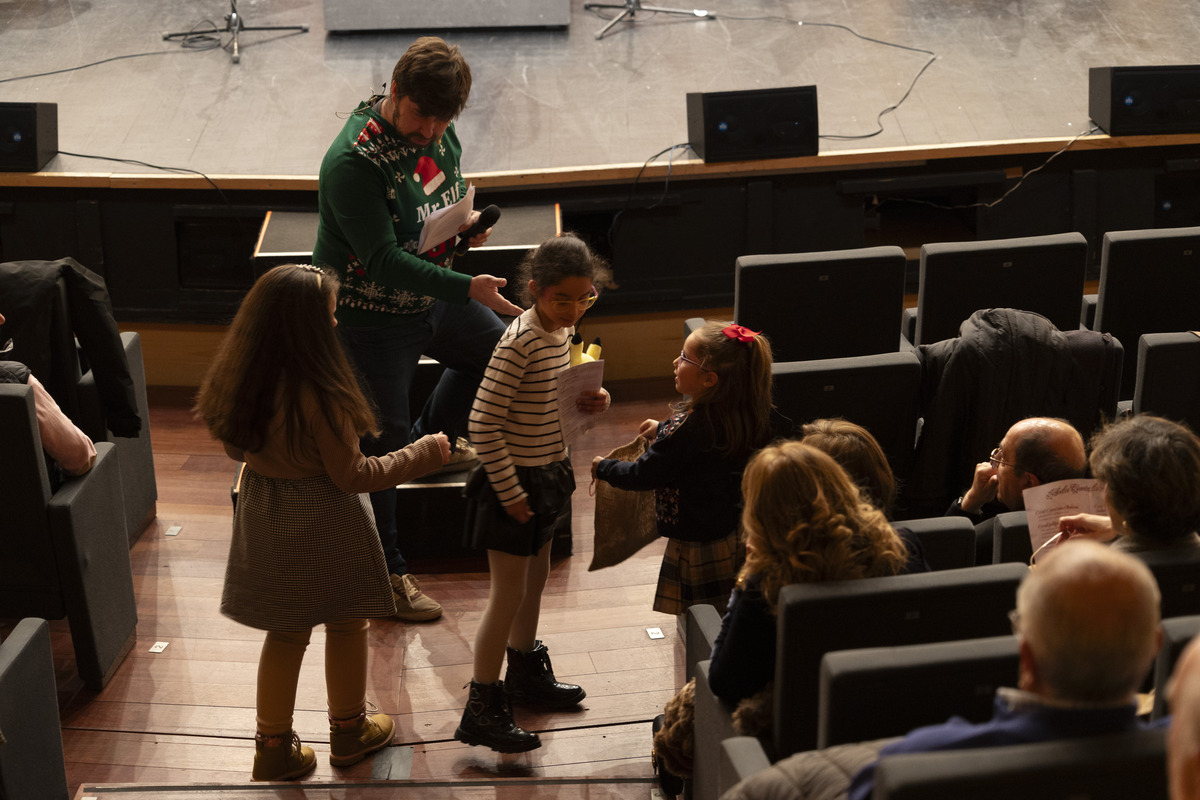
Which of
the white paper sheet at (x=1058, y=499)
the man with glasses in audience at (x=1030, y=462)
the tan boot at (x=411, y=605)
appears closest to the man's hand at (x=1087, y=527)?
the white paper sheet at (x=1058, y=499)

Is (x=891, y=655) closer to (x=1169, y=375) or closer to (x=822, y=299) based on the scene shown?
(x=1169, y=375)

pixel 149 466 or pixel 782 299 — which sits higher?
pixel 782 299

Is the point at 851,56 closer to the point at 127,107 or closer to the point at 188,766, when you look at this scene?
the point at 127,107

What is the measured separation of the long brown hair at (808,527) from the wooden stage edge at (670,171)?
246 cm

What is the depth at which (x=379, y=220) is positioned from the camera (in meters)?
2.58

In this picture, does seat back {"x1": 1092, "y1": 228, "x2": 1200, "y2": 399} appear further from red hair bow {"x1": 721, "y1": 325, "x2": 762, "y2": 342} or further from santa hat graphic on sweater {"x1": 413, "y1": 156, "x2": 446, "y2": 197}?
santa hat graphic on sweater {"x1": 413, "y1": 156, "x2": 446, "y2": 197}

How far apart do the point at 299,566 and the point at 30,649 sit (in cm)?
46

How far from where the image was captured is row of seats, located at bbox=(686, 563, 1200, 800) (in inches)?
57.9

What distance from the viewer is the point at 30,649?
2074 millimetres

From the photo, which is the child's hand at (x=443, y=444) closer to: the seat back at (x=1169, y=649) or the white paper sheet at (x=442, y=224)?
the white paper sheet at (x=442, y=224)

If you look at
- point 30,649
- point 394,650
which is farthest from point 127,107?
point 30,649

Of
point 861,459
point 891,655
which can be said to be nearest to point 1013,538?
point 861,459

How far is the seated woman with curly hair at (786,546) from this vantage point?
64.7 inches

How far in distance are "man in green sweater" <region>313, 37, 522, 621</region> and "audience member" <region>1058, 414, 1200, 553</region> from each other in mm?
1262
